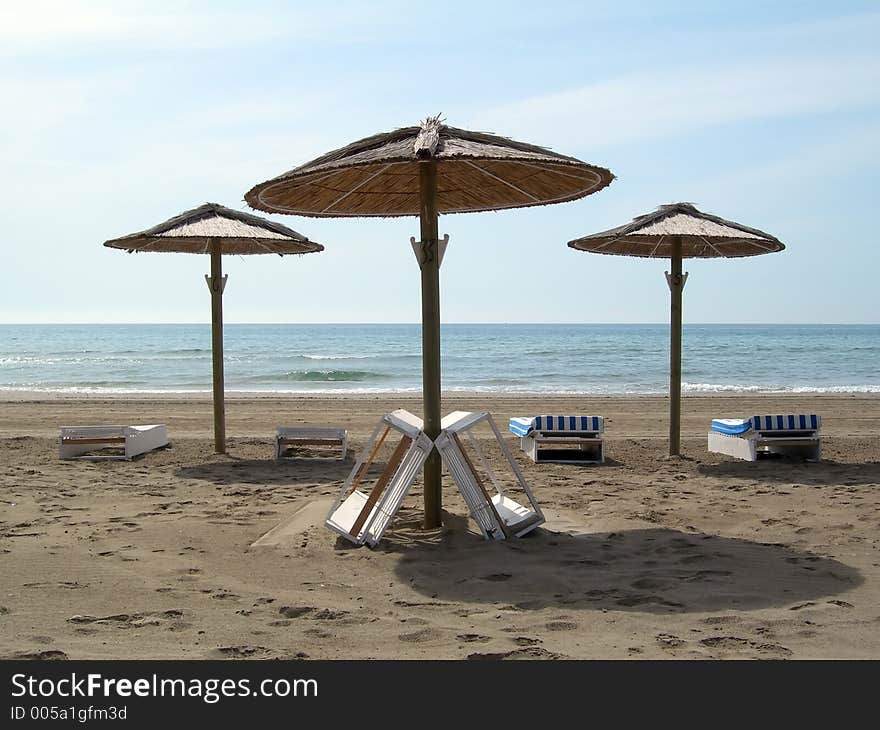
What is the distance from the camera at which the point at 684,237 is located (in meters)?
9.61

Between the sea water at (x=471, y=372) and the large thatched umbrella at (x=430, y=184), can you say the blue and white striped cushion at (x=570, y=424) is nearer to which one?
the large thatched umbrella at (x=430, y=184)

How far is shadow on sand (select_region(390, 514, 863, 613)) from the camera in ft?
14.9

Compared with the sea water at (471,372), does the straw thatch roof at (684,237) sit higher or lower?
higher

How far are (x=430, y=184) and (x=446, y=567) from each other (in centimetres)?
261

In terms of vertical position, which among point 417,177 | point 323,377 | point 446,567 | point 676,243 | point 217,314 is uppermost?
point 417,177

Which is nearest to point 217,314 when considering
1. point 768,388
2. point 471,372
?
point 768,388

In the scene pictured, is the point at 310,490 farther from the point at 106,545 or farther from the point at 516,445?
the point at 516,445

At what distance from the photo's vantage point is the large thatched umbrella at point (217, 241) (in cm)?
944

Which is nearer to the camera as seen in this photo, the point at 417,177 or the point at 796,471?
the point at 417,177

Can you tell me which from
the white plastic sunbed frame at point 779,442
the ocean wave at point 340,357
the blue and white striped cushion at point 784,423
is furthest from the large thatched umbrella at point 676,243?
the ocean wave at point 340,357

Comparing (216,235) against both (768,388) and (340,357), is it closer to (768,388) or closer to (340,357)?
(768,388)

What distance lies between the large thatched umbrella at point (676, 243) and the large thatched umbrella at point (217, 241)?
3567 mm

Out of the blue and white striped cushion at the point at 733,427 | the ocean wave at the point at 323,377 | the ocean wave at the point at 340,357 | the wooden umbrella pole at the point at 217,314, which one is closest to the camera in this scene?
the blue and white striped cushion at the point at 733,427

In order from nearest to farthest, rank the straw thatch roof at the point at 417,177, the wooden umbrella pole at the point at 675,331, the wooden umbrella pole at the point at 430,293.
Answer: the straw thatch roof at the point at 417,177 < the wooden umbrella pole at the point at 430,293 < the wooden umbrella pole at the point at 675,331
